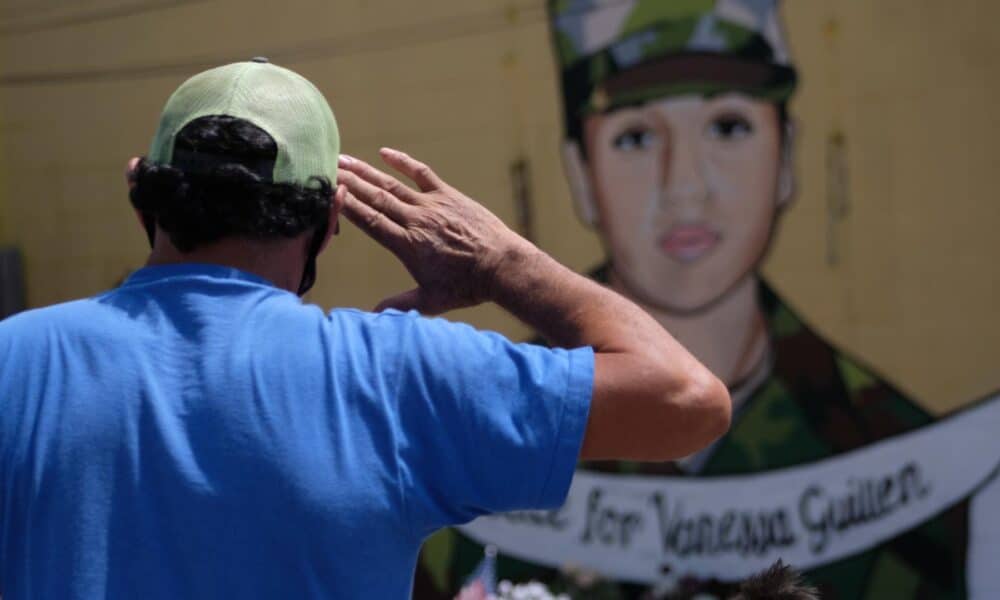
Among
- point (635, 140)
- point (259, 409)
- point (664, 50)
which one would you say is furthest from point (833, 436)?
point (259, 409)

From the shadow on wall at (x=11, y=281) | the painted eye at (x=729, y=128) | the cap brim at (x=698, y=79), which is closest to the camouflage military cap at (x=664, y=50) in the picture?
the cap brim at (x=698, y=79)

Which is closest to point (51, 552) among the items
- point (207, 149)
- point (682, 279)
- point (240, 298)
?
point (240, 298)

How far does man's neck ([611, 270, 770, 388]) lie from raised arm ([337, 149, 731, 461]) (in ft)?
10.5

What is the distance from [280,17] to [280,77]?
4.14 meters

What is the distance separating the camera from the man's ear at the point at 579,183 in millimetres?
4957

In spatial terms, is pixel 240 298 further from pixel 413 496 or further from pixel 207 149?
pixel 413 496

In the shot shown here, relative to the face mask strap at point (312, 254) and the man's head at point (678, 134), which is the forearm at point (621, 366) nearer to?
the face mask strap at point (312, 254)

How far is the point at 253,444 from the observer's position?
1330 mm

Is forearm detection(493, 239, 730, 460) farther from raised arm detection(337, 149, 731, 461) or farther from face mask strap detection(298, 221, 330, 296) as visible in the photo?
face mask strap detection(298, 221, 330, 296)

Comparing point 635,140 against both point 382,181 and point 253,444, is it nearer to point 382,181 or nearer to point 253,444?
point 382,181

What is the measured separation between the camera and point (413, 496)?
136cm

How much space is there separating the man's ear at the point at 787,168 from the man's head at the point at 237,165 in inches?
135

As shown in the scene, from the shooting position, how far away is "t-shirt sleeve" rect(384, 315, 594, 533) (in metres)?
1.36

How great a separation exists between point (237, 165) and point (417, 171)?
34 centimetres
